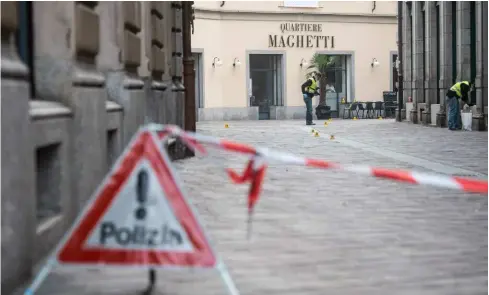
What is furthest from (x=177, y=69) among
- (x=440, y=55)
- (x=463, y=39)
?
(x=440, y=55)

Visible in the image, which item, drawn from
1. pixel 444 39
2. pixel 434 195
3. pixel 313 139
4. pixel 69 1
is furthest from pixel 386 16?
pixel 69 1

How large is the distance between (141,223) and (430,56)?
26612 mm

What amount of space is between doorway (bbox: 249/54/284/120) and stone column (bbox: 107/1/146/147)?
101ft

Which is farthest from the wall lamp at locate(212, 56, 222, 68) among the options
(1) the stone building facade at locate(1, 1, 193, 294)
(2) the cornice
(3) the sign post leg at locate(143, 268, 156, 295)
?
(3) the sign post leg at locate(143, 268, 156, 295)

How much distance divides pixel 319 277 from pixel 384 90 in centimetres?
3890

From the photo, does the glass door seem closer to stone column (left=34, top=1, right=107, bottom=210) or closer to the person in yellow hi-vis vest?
the person in yellow hi-vis vest

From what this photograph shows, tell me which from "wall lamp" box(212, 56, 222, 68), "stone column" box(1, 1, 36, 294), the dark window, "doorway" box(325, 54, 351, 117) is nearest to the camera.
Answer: "stone column" box(1, 1, 36, 294)

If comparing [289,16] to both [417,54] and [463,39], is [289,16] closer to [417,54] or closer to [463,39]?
[417,54]

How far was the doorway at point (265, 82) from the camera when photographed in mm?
41875

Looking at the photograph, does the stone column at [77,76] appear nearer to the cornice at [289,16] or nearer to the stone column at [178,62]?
the stone column at [178,62]

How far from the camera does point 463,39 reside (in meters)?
26.0

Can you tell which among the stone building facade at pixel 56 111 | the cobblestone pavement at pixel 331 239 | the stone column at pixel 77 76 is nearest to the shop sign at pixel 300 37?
the cobblestone pavement at pixel 331 239

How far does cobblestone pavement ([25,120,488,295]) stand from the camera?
5.30 m

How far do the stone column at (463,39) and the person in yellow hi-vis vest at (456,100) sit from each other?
1334mm
